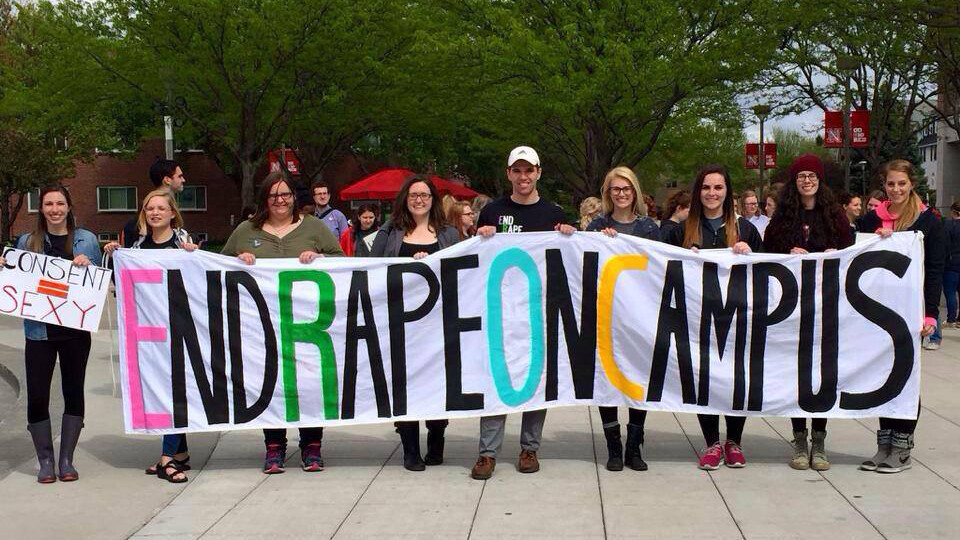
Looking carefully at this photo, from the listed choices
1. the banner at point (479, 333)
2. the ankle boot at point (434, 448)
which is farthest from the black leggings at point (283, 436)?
the ankle boot at point (434, 448)

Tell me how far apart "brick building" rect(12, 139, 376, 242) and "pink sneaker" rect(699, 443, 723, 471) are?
47356 mm

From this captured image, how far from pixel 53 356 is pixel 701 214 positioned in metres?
3.97

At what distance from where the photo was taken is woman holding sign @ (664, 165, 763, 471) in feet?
21.9

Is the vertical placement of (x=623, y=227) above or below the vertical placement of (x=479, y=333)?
above

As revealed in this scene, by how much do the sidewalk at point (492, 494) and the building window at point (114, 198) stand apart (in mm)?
47774

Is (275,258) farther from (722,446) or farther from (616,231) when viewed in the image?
(722,446)

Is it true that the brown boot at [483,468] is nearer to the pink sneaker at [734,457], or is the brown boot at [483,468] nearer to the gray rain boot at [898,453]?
the pink sneaker at [734,457]

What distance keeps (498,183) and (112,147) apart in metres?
17.8

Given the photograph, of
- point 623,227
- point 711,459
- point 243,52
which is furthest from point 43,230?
point 243,52

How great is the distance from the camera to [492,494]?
20.2 feet

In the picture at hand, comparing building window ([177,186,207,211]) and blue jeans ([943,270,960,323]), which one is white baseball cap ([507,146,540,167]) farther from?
building window ([177,186,207,211])

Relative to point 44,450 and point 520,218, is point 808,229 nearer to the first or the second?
point 520,218

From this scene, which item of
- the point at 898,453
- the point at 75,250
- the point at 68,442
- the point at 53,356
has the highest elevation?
the point at 75,250

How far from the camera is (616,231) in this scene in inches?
268
